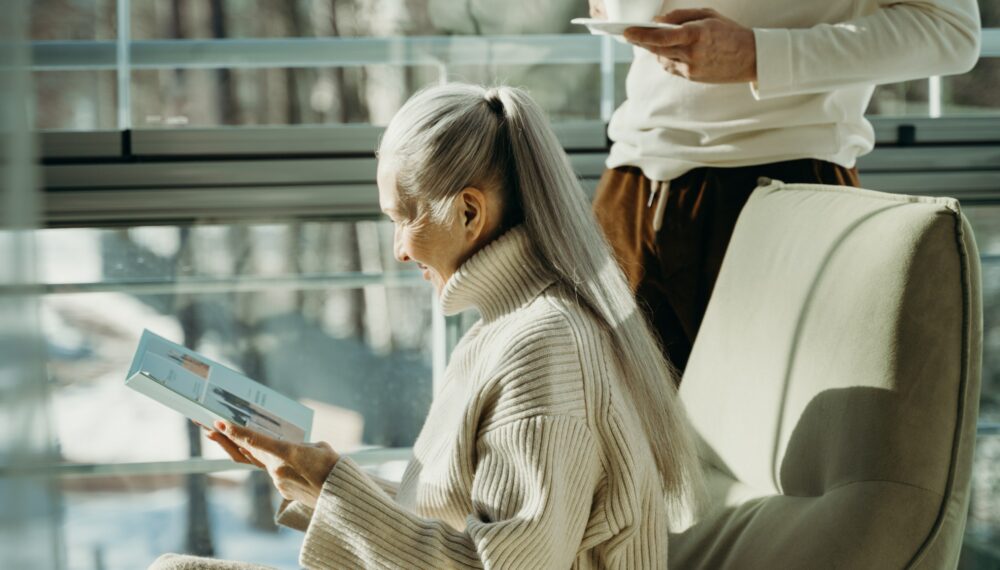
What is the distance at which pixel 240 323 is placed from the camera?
2.83m

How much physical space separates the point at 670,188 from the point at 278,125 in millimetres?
1153

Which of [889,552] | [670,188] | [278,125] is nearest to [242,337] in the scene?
[278,125]

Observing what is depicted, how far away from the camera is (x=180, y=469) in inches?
112

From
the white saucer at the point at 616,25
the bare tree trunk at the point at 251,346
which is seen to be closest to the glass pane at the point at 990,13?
the white saucer at the point at 616,25

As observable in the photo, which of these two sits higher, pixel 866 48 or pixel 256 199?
pixel 866 48

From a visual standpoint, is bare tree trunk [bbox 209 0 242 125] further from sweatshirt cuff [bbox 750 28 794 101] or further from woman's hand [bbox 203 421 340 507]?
woman's hand [bbox 203 421 340 507]

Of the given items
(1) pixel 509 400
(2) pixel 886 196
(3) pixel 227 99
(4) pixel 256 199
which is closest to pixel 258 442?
(1) pixel 509 400

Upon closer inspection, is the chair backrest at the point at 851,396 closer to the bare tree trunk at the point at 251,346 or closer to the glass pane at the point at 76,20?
the bare tree trunk at the point at 251,346

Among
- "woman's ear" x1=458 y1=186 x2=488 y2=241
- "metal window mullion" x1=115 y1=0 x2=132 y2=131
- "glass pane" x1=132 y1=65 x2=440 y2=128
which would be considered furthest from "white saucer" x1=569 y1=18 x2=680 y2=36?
"metal window mullion" x1=115 y1=0 x2=132 y2=131

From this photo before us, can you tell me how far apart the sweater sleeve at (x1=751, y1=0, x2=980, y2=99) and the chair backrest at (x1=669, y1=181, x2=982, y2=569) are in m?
0.27

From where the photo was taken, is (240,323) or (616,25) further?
(240,323)

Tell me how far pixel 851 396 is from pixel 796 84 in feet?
2.03

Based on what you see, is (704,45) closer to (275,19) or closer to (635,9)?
(635,9)

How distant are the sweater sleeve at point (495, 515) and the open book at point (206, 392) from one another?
0.70ft
